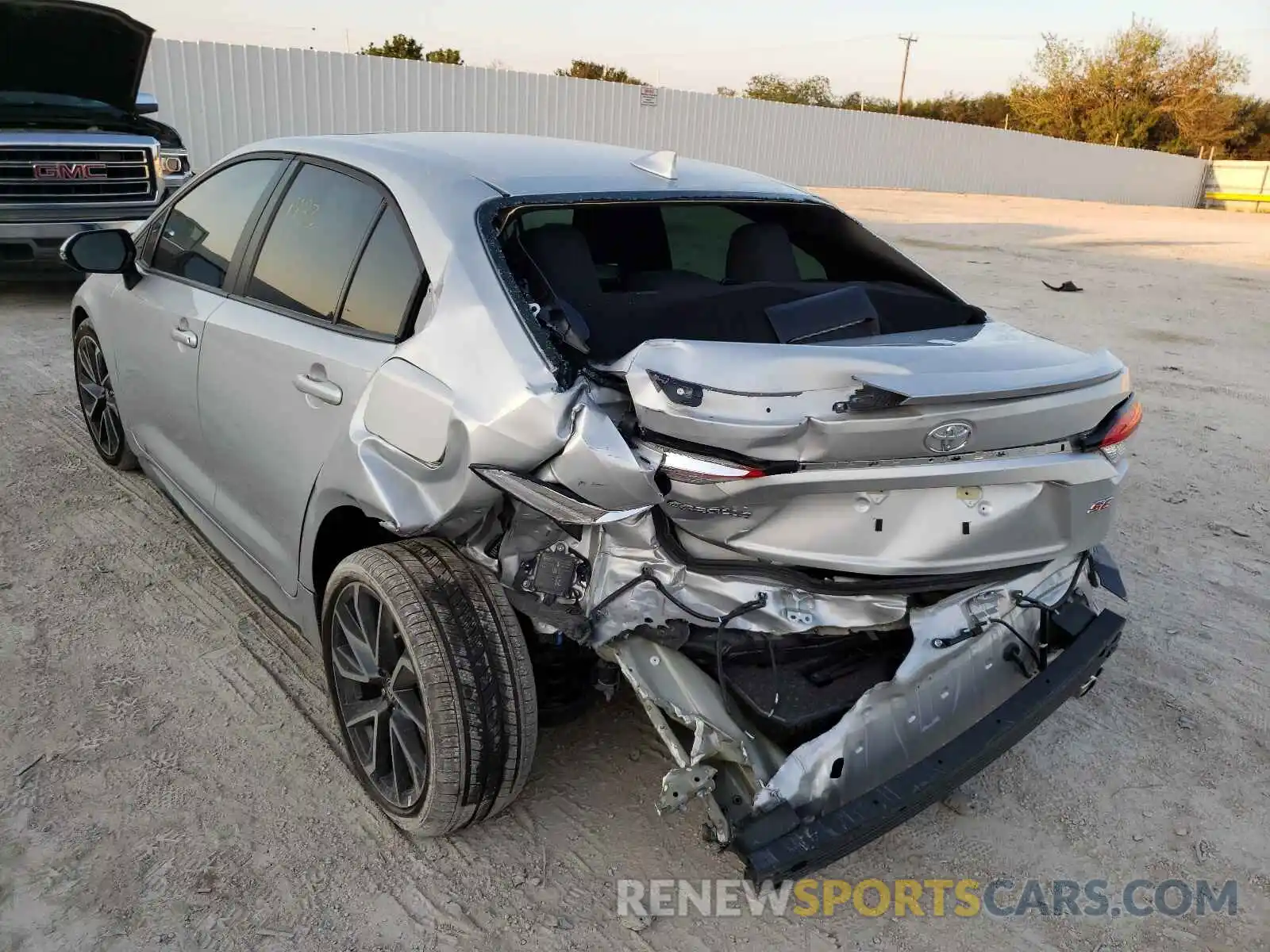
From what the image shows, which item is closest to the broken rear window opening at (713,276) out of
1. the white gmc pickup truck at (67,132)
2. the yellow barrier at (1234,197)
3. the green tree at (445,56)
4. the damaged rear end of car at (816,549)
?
the damaged rear end of car at (816,549)

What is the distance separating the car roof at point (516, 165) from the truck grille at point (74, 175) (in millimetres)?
5838

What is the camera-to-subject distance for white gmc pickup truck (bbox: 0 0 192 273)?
785cm

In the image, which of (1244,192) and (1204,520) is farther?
(1244,192)

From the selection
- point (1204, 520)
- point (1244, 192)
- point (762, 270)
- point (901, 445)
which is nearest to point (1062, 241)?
point (1204, 520)

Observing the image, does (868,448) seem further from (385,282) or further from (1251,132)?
(1251,132)

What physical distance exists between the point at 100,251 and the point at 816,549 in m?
3.10

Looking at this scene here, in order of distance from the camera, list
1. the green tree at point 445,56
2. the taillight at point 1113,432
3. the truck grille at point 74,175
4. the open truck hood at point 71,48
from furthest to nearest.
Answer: the green tree at point 445,56
the truck grille at point 74,175
the open truck hood at point 71,48
the taillight at point 1113,432

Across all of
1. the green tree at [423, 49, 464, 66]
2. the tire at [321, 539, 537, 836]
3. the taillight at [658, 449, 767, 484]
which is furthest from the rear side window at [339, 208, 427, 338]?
the green tree at [423, 49, 464, 66]

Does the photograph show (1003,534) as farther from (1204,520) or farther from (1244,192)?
(1244,192)

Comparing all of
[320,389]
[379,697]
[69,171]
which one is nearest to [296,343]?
[320,389]

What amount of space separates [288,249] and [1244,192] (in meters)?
49.1

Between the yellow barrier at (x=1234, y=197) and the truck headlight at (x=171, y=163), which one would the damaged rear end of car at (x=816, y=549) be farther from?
the yellow barrier at (x=1234, y=197)

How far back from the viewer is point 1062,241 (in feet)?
57.9

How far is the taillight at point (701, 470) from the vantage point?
211 cm
